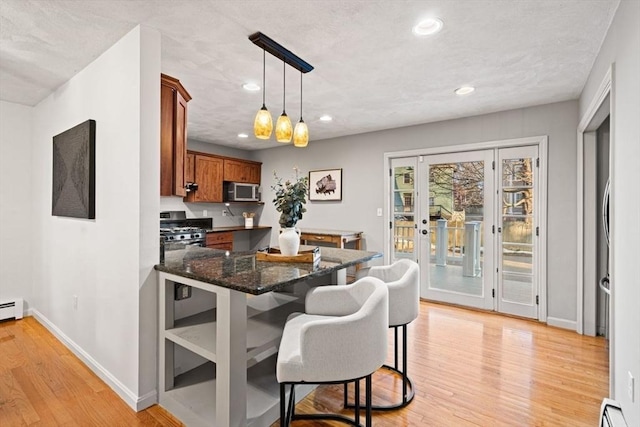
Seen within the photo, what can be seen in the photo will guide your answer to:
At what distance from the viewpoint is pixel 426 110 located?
12.4 ft

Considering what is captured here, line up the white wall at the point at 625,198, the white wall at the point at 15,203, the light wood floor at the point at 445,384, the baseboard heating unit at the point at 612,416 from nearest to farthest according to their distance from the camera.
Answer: the white wall at the point at 625,198 < the baseboard heating unit at the point at 612,416 < the light wood floor at the point at 445,384 < the white wall at the point at 15,203

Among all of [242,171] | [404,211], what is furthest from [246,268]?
[242,171]

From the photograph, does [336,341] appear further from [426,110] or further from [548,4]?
[426,110]

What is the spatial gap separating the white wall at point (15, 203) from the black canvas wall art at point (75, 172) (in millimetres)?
1004

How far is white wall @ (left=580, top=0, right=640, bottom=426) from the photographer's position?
1524mm

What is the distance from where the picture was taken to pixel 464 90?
3123 mm

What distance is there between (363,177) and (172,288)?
352 centimetres

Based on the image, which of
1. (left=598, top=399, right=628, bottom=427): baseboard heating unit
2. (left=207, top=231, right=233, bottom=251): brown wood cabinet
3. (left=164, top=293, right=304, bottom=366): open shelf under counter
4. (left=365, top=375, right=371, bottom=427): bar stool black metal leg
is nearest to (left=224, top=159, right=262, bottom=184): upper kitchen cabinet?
(left=207, top=231, right=233, bottom=251): brown wood cabinet

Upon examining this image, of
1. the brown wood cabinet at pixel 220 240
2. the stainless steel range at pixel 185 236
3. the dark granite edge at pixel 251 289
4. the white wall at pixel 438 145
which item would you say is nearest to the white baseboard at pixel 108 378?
the dark granite edge at pixel 251 289

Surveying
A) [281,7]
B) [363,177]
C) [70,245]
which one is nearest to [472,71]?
[281,7]

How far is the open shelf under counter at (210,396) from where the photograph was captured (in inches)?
70.6

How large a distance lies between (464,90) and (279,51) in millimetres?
1912

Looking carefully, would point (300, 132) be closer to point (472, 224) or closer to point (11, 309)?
point (472, 224)

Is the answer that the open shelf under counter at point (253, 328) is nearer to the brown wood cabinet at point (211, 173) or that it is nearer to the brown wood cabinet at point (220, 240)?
the brown wood cabinet at point (220, 240)
